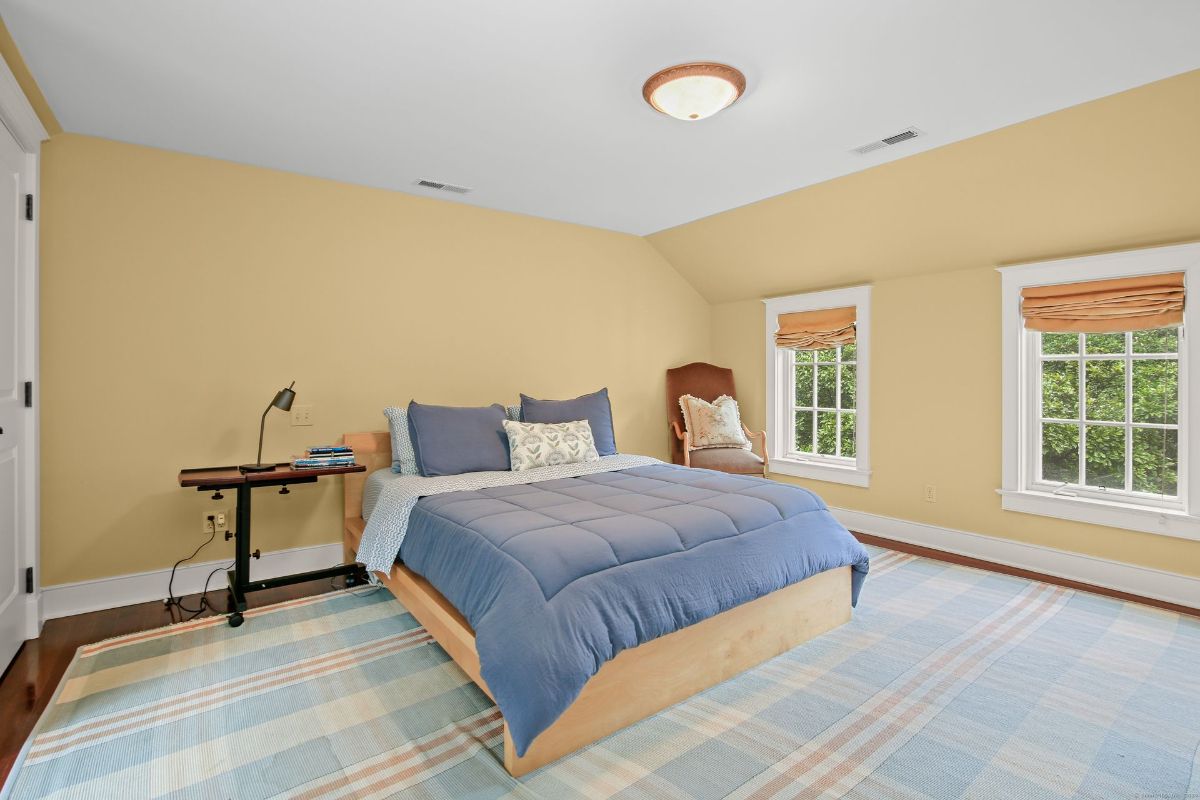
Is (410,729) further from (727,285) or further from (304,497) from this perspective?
(727,285)

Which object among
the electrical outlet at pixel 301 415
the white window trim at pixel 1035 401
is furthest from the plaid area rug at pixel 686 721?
the electrical outlet at pixel 301 415

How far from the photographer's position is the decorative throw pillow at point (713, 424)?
5.16 meters

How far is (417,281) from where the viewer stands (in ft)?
13.7

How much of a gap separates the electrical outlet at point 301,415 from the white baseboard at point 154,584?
2.50 ft

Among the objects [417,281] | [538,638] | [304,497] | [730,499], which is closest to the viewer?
[538,638]

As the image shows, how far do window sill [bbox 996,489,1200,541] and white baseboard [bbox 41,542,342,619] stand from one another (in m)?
4.26

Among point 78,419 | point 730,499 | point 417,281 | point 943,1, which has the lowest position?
point 730,499

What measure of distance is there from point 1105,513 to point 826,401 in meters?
2.02

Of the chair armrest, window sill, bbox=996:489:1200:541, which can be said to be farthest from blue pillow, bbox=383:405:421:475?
window sill, bbox=996:489:1200:541

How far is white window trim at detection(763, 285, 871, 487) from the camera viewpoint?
466 cm

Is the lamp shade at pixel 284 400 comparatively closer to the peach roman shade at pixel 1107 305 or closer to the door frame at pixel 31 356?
the door frame at pixel 31 356

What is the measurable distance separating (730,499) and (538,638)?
49.1 inches

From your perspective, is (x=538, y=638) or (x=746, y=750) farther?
(x=746, y=750)

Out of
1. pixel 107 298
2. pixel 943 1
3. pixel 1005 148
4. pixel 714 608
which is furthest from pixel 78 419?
pixel 1005 148
